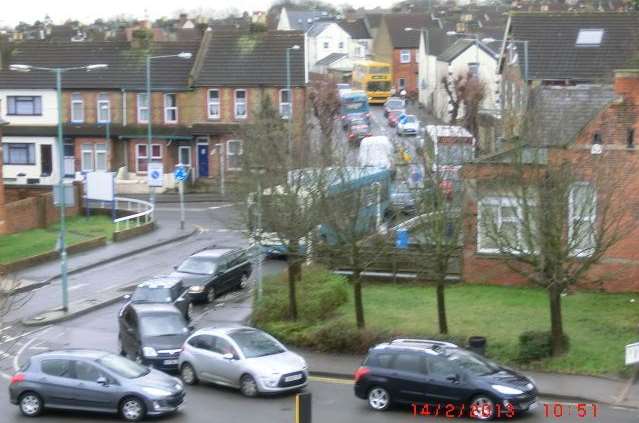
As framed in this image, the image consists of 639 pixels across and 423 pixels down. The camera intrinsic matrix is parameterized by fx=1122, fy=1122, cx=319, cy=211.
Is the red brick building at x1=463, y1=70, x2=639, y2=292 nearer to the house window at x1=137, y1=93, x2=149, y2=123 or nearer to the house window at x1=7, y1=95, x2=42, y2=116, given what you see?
the house window at x1=137, y1=93, x2=149, y2=123

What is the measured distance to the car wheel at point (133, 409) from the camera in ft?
76.7

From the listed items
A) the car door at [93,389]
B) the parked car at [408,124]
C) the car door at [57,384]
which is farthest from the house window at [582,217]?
the parked car at [408,124]

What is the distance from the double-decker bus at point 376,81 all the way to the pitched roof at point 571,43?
37598 mm

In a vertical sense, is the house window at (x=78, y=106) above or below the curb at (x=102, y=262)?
above

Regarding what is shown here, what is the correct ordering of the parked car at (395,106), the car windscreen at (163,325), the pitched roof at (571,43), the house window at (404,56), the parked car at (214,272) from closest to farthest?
the car windscreen at (163,325), the parked car at (214,272), the pitched roof at (571,43), the parked car at (395,106), the house window at (404,56)

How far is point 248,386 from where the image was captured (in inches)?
997

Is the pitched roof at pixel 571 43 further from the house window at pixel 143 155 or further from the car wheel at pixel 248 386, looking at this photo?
the car wheel at pixel 248 386

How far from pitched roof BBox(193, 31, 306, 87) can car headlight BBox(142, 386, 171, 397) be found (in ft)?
135

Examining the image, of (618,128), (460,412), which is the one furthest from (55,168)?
(460,412)

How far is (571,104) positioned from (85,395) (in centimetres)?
1788

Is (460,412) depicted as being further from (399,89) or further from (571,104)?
(399,89)

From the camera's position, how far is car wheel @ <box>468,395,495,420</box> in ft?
73.0

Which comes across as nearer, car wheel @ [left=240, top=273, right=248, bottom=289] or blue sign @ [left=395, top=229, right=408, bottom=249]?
blue sign @ [left=395, top=229, right=408, bottom=249]

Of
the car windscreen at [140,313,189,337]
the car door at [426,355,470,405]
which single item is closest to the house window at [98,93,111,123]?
the car windscreen at [140,313,189,337]
